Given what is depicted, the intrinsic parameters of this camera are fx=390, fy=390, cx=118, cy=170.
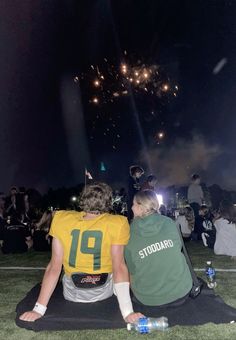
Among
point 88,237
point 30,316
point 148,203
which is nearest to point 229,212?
point 148,203

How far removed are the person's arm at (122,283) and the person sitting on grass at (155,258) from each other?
0.17 m

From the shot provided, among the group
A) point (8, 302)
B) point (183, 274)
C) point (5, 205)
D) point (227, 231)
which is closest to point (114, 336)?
point (183, 274)

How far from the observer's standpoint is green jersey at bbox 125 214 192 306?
4520mm

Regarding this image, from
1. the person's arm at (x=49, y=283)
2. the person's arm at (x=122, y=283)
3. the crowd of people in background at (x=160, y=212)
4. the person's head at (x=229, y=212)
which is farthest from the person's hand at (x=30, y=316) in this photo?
the person's head at (x=229, y=212)

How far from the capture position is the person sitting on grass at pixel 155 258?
4523mm

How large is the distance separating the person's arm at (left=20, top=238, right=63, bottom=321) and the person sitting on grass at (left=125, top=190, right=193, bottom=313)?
2.69 feet

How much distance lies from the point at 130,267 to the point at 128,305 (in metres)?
0.51

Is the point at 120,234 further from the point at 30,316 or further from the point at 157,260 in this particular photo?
the point at 30,316

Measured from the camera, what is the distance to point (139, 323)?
13.7ft

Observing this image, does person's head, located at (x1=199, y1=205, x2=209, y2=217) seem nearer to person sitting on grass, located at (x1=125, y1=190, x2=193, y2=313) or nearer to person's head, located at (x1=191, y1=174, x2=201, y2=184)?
person's head, located at (x1=191, y1=174, x2=201, y2=184)

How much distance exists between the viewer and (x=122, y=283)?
176 inches

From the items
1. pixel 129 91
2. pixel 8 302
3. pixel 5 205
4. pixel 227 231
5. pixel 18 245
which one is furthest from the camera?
pixel 129 91

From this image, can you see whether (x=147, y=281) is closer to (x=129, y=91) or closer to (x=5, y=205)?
(x=5, y=205)

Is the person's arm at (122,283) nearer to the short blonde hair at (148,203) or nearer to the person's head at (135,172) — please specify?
the short blonde hair at (148,203)
